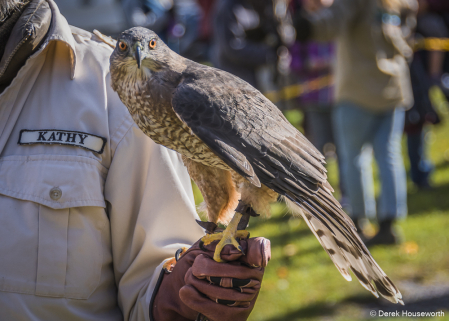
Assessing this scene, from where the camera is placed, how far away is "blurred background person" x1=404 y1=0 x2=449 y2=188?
5824 millimetres

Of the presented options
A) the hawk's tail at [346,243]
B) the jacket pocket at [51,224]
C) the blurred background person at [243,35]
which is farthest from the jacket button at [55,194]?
the blurred background person at [243,35]

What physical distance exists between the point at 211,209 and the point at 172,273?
316 millimetres

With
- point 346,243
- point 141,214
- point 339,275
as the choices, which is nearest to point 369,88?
point 339,275

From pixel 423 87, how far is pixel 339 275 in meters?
2.63

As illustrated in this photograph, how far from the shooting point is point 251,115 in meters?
1.88

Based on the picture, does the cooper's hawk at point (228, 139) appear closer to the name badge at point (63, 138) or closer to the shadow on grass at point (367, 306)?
the name badge at point (63, 138)

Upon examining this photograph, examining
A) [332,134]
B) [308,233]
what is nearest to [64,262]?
[308,233]

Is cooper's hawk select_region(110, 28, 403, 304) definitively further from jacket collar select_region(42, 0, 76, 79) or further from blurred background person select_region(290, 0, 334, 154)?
blurred background person select_region(290, 0, 334, 154)

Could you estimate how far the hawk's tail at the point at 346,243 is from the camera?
1775mm

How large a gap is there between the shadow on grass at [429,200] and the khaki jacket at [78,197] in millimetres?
4755

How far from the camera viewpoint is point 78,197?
1793 mm

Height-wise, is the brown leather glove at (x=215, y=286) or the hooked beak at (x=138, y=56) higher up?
the hooked beak at (x=138, y=56)

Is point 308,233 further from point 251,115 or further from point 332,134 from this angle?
point 251,115

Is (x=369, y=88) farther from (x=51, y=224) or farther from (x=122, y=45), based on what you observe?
(x=51, y=224)
